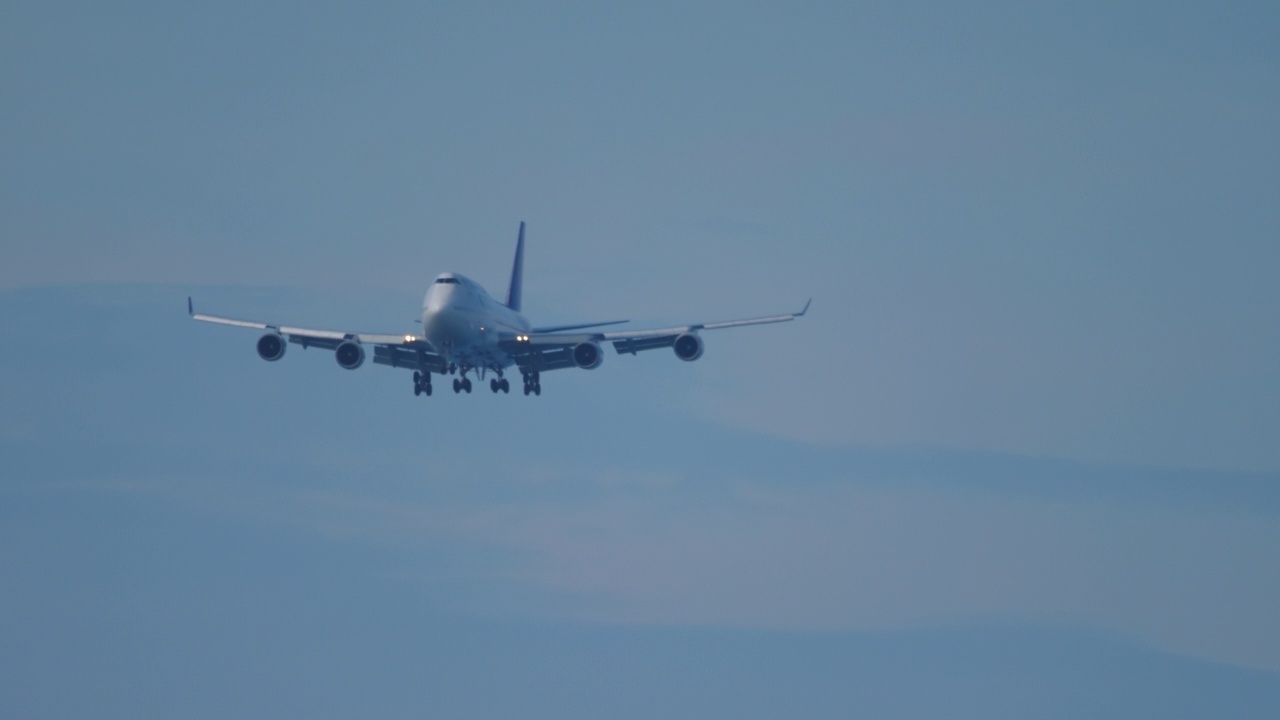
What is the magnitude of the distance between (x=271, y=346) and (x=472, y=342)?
9549 mm

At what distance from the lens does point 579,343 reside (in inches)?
3115

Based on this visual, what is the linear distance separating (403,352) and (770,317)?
16.7 metres

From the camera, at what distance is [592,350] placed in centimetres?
7900

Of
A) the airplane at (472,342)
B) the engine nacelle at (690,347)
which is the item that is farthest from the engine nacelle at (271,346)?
the engine nacelle at (690,347)

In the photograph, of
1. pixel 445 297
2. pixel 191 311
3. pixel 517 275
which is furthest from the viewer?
pixel 517 275

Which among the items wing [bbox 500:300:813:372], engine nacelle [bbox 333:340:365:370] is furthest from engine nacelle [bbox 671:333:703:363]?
engine nacelle [bbox 333:340:365:370]

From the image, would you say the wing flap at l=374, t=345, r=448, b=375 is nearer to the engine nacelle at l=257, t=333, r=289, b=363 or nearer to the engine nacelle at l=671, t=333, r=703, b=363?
the engine nacelle at l=257, t=333, r=289, b=363

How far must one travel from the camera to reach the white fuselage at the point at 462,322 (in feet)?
243

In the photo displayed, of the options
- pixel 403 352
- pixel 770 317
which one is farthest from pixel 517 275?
pixel 770 317

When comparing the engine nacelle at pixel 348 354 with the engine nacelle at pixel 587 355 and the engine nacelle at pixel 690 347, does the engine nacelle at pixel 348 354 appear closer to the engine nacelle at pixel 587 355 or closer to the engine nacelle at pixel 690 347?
the engine nacelle at pixel 587 355

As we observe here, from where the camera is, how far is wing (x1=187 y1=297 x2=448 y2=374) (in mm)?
78250

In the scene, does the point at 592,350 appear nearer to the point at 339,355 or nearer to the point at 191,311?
the point at 339,355

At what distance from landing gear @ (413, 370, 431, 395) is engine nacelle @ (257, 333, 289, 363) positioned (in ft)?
18.8

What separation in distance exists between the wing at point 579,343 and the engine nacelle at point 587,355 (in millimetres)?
174
